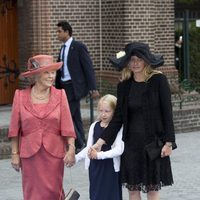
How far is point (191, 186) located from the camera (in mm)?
9742

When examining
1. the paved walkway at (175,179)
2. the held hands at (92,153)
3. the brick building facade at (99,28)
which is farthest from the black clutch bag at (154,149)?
the brick building facade at (99,28)

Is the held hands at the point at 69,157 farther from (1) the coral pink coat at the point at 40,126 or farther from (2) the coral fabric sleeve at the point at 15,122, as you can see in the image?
(2) the coral fabric sleeve at the point at 15,122

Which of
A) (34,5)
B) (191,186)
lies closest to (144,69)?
(191,186)

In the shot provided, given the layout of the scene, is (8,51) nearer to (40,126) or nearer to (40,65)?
(40,65)

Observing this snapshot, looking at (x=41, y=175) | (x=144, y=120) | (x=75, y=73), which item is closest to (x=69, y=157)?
(x=41, y=175)

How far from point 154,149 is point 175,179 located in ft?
11.0

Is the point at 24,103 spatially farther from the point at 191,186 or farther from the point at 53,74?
the point at 191,186

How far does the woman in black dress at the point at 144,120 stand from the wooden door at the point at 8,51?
8649mm

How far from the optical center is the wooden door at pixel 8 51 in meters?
15.5

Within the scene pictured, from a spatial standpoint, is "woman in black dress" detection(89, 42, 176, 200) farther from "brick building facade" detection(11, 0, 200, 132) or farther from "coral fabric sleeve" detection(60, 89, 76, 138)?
"brick building facade" detection(11, 0, 200, 132)

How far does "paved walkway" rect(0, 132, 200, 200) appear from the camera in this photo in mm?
9218

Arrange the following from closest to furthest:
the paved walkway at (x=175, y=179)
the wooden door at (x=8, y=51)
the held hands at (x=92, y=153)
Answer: the held hands at (x=92, y=153), the paved walkway at (x=175, y=179), the wooden door at (x=8, y=51)

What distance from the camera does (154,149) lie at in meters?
7.00

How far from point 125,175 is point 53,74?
3.84ft
